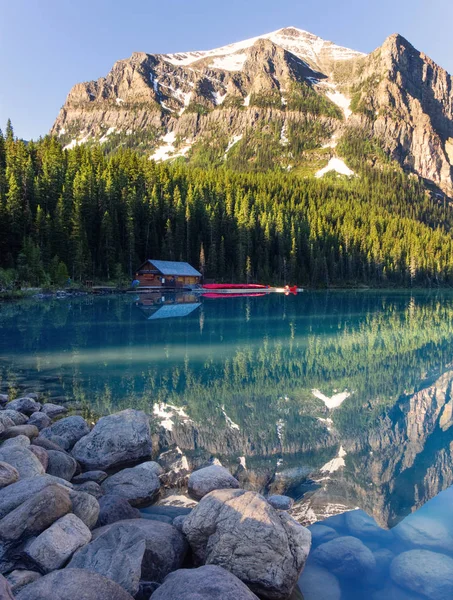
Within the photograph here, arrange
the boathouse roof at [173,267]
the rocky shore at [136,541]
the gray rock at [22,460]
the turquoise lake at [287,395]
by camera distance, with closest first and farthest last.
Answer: the rocky shore at [136,541] < the gray rock at [22,460] < the turquoise lake at [287,395] < the boathouse roof at [173,267]

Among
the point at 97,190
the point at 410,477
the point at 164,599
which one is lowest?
the point at 410,477

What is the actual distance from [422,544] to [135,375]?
37.4ft

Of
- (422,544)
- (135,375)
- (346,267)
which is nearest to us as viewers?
(422,544)

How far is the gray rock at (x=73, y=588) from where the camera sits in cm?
339

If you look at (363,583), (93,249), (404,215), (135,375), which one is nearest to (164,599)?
(363,583)

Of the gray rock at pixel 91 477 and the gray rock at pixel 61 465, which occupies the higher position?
the gray rock at pixel 61 465

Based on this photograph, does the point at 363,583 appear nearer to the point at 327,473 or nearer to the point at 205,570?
the point at 205,570

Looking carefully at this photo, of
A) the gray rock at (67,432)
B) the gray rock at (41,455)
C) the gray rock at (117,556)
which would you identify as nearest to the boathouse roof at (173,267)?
the gray rock at (67,432)

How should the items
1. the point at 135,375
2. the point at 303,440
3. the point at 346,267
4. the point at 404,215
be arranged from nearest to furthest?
the point at 303,440
the point at 135,375
the point at 346,267
the point at 404,215

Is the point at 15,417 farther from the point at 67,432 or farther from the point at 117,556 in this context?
the point at 117,556

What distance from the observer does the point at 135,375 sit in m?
15.6

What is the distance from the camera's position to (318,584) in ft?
17.2

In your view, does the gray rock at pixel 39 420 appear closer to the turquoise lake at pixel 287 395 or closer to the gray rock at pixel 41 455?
the turquoise lake at pixel 287 395

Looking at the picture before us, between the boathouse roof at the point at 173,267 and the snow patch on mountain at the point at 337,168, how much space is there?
123 m
